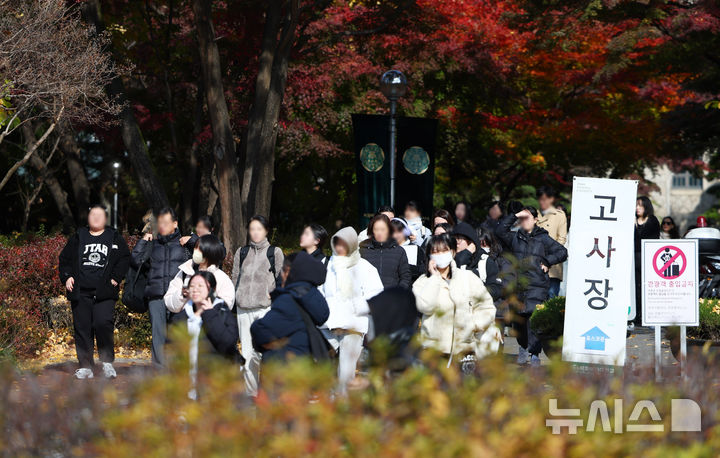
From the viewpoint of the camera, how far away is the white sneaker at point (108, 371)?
9.89 m

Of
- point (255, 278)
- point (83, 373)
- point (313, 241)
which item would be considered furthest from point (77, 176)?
point (313, 241)

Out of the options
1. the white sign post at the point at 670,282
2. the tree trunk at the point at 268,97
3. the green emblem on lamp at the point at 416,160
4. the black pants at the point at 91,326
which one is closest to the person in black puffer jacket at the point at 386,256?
the white sign post at the point at 670,282

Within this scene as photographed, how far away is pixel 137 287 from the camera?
393 inches

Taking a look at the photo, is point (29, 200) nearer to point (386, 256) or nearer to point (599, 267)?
point (386, 256)

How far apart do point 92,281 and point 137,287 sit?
55 cm

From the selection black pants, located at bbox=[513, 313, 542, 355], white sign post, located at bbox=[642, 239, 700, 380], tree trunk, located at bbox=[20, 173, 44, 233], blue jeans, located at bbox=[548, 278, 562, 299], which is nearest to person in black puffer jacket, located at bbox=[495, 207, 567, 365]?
black pants, located at bbox=[513, 313, 542, 355]

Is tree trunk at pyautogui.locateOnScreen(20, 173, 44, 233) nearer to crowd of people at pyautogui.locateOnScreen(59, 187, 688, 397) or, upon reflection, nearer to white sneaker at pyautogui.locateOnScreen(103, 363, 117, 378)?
crowd of people at pyautogui.locateOnScreen(59, 187, 688, 397)

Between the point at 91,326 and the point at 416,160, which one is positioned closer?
the point at 91,326

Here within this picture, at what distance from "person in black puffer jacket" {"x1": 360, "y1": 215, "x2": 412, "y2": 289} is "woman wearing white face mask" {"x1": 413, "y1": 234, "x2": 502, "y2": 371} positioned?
1.97 metres

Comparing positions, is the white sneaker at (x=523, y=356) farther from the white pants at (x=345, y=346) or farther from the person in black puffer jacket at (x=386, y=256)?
the white pants at (x=345, y=346)

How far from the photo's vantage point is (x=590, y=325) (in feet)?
33.0

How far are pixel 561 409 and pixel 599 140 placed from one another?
2439cm

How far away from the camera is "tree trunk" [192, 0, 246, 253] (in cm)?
1448

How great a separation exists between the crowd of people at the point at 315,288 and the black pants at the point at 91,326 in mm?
11
